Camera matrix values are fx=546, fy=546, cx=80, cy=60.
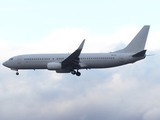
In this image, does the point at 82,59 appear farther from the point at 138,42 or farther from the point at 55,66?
the point at 138,42

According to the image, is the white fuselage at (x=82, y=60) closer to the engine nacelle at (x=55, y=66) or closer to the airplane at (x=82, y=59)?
the airplane at (x=82, y=59)

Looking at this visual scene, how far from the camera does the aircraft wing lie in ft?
266

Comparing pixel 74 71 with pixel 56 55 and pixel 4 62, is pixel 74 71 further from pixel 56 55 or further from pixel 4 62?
pixel 4 62

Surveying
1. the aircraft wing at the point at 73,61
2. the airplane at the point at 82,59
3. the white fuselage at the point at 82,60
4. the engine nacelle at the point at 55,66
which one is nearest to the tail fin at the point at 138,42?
the airplane at the point at 82,59

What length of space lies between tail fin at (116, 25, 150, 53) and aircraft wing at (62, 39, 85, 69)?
22.8 feet

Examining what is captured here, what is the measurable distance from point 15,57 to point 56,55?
7.23m

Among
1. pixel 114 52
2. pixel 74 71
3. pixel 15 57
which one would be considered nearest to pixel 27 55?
pixel 15 57

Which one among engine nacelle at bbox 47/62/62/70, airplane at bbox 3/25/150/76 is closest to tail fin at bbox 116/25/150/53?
airplane at bbox 3/25/150/76

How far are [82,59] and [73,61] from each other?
6.02ft

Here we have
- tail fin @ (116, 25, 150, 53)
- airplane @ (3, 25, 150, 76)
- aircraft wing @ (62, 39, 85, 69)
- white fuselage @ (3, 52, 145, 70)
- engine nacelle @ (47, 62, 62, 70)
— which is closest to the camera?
aircraft wing @ (62, 39, 85, 69)

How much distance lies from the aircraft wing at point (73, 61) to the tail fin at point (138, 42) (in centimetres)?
694

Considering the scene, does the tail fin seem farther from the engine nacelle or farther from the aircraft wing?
the engine nacelle

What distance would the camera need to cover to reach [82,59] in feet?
275

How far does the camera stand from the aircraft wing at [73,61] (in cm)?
8106
